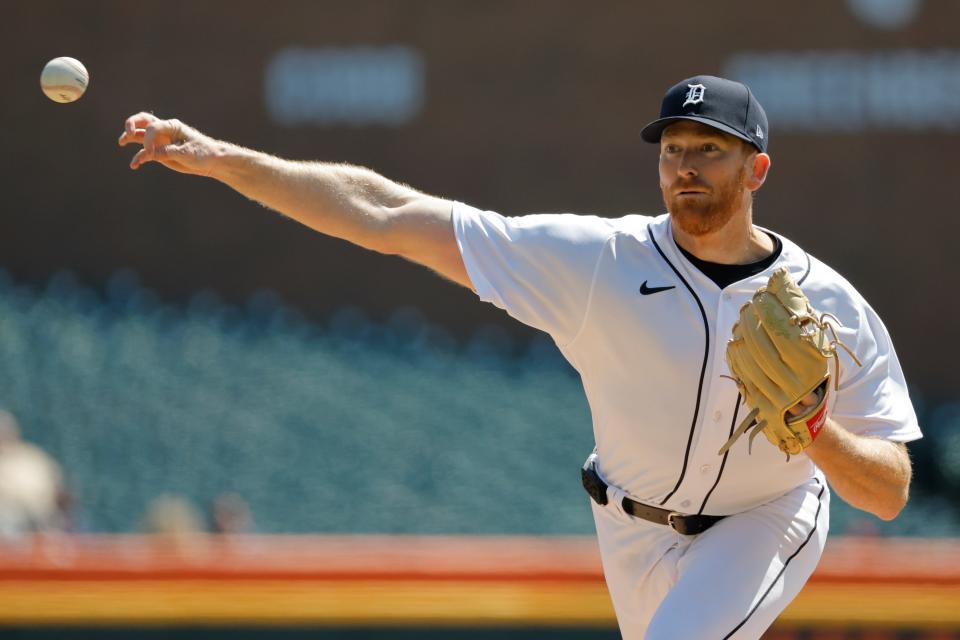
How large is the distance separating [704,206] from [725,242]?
0.16 m

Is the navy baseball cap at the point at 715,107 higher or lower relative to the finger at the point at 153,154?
lower

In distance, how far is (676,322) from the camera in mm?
3510

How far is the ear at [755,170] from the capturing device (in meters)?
3.57

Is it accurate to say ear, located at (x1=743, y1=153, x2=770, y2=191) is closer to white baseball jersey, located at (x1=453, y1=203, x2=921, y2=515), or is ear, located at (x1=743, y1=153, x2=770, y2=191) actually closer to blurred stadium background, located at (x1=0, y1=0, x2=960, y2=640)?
white baseball jersey, located at (x1=453, y1=203, x2=921, y2=515)

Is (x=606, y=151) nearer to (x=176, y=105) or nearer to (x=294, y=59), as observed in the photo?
(x=294, y=59)

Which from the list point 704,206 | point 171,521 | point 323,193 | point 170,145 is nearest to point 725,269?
point 704,206

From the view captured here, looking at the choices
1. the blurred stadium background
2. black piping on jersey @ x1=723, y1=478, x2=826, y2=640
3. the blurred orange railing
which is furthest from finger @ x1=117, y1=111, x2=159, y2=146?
the blurred stadium background

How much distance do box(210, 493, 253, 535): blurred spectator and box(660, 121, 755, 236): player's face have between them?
514 centimetres

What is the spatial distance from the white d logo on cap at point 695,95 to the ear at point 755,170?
231 mm

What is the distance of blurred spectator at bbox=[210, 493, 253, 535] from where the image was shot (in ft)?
26.4

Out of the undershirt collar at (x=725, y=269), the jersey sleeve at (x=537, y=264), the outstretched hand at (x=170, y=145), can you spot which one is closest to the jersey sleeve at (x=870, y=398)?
the undershirt collar at (x=725, y=269)

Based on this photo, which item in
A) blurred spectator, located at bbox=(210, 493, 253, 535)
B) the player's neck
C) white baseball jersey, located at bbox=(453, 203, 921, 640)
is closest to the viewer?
white baseball jersey, located at bbox=(453, 203, 921, 640)

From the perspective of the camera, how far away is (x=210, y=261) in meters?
11.3

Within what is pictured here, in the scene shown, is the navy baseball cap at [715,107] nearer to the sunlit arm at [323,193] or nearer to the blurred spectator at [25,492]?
the sunlit arm at [323,193]
